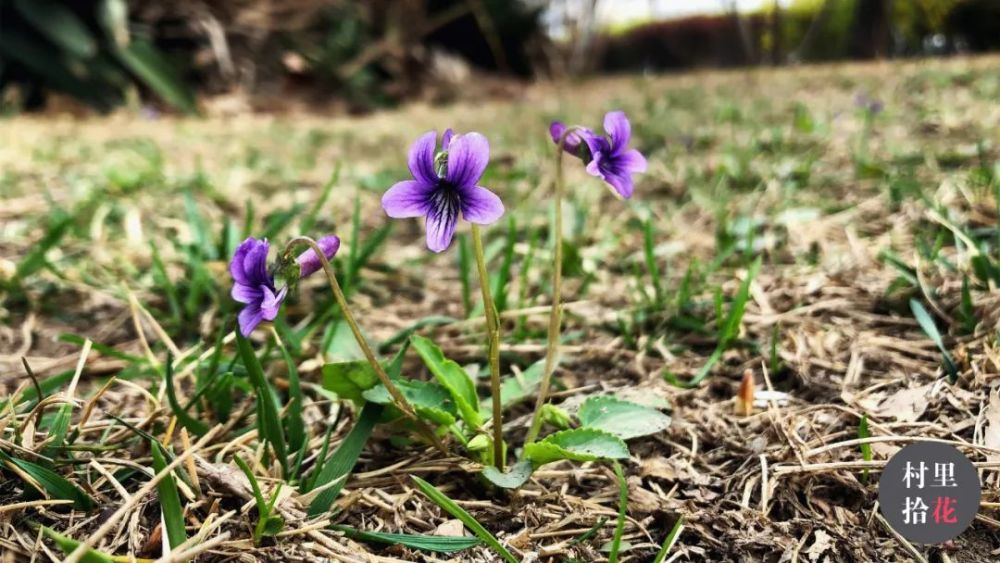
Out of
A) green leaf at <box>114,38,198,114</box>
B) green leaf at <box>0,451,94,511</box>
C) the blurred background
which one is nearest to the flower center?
green leaf at <box>0,451,94,511</box>

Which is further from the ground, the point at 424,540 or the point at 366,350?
the point at 366,350

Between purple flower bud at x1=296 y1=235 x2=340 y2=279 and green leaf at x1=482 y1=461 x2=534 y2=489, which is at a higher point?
purple flower bud at x1=296 y1=235 x2=340 y2=279

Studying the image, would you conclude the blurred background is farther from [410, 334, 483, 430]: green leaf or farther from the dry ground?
[410, 334, 483, 430]: green leaf

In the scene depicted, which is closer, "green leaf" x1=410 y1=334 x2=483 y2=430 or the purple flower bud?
the purple flower bud

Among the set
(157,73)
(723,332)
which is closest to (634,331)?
(723,332)

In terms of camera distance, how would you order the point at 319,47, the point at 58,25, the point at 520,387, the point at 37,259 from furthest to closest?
the point at 319,47
the point at 58,25
the point at 37,259
the point at 520,387

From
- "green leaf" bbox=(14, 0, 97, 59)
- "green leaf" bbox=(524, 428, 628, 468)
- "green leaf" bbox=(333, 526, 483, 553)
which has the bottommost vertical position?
"green leaf" bbox=(333, 526, 483, 553)

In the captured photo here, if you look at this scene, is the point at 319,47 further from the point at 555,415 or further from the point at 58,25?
the point at 555,415
